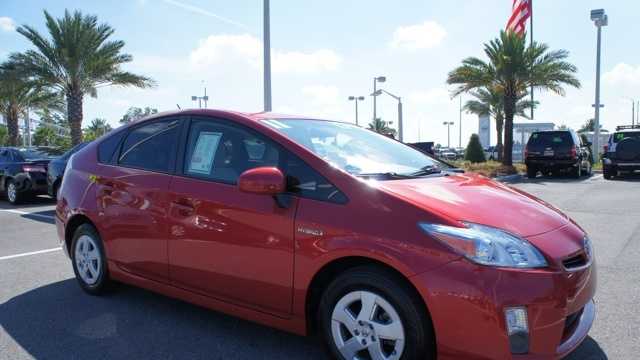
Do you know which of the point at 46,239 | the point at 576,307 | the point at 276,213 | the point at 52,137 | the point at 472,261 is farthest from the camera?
the point at 52,137

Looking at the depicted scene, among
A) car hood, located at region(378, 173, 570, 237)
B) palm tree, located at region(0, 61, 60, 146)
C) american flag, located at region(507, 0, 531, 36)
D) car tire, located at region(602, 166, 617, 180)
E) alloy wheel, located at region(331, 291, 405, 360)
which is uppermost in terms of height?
american flag, located at region(507, 0, 531, 36)

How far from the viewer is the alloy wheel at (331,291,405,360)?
2.90 meters

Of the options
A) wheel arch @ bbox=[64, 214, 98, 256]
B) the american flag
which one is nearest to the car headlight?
wheel arch @ bbox=[64, 214, 98, 256]

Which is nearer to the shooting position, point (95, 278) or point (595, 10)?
point (95, 278)

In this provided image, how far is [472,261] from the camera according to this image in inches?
106

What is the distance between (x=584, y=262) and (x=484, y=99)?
29909 mm

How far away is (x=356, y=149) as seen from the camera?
3852 mm

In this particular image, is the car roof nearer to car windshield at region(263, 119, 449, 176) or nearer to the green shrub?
car windshield at region(263, 119, 449, 176)

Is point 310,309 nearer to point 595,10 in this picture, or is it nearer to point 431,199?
point 431,199

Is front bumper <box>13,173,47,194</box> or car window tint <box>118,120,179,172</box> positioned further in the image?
front bumper <box>13,173,47,194</box>

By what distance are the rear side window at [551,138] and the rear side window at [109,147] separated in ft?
57.0

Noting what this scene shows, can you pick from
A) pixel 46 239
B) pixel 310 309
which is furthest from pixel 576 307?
pixel 46 239

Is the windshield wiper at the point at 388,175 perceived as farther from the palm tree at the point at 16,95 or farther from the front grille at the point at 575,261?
the palm tree at the point at 16,95

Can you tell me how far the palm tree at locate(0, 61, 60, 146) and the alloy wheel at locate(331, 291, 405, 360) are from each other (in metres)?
22.1
